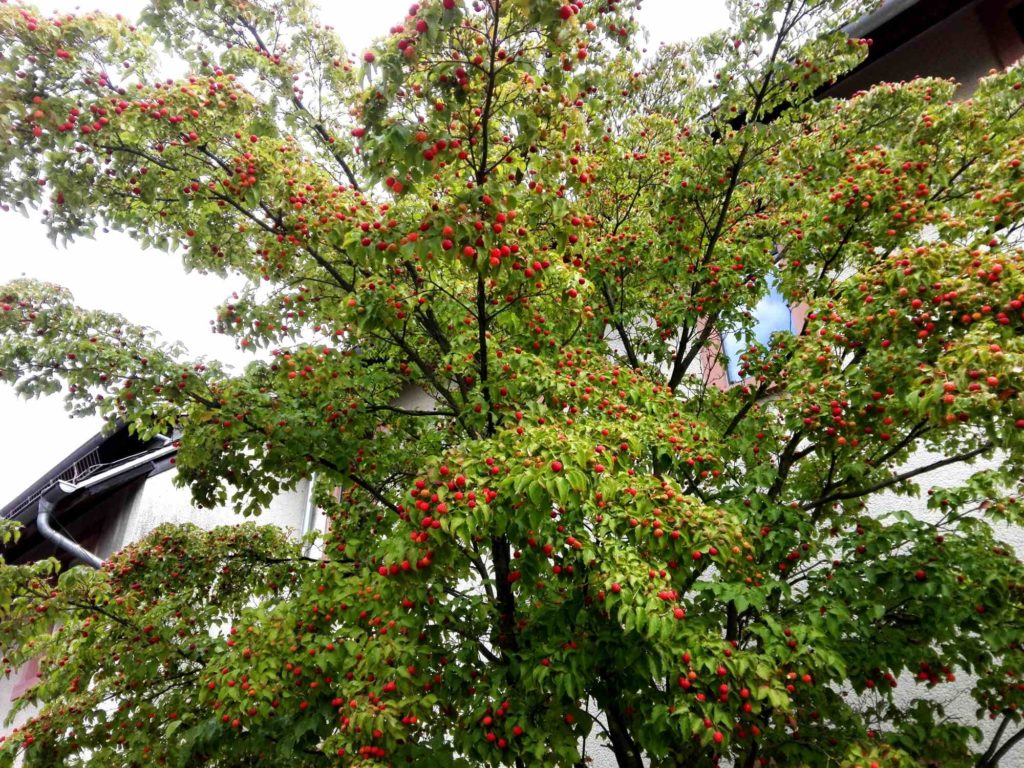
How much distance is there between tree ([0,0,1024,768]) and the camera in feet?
10.5

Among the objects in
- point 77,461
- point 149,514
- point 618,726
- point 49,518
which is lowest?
point 618,726

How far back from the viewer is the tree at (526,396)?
10.5 feet

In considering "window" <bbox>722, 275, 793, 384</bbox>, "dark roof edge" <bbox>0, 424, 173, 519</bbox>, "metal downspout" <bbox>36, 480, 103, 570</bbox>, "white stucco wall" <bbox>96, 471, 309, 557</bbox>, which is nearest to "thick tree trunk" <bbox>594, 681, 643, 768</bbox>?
"window" <bbox>722, 275, 793, 384</bbox>

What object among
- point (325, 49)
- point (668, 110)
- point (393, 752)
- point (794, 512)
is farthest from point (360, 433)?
point (668, 110)

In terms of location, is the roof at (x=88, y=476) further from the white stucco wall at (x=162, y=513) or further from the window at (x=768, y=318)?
the window at (x=768, y=318)

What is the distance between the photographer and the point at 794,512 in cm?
403

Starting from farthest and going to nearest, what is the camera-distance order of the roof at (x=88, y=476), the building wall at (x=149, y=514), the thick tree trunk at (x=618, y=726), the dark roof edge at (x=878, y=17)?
the building wall at (x=149, y=514) → the roof at (x=88, y=476) → the dark roof edge at (x=878, y=17) → the thick tree trunk at (x=618, y=726)

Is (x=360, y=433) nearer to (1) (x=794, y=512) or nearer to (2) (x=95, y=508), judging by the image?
(1) (x=794, y=512)

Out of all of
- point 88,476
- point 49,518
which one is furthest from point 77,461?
point 49,518

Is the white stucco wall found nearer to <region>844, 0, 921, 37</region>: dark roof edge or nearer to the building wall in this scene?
the building wall

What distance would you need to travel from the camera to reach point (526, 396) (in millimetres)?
4195

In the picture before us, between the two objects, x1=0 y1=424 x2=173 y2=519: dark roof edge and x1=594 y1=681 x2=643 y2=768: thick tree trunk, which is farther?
x1=0 y1=424 x2=173 y2=519: dark roof edge

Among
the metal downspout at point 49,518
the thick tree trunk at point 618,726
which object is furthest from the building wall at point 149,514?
the thick tree trunk at point 618,726

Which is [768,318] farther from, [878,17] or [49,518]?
[49,518]
